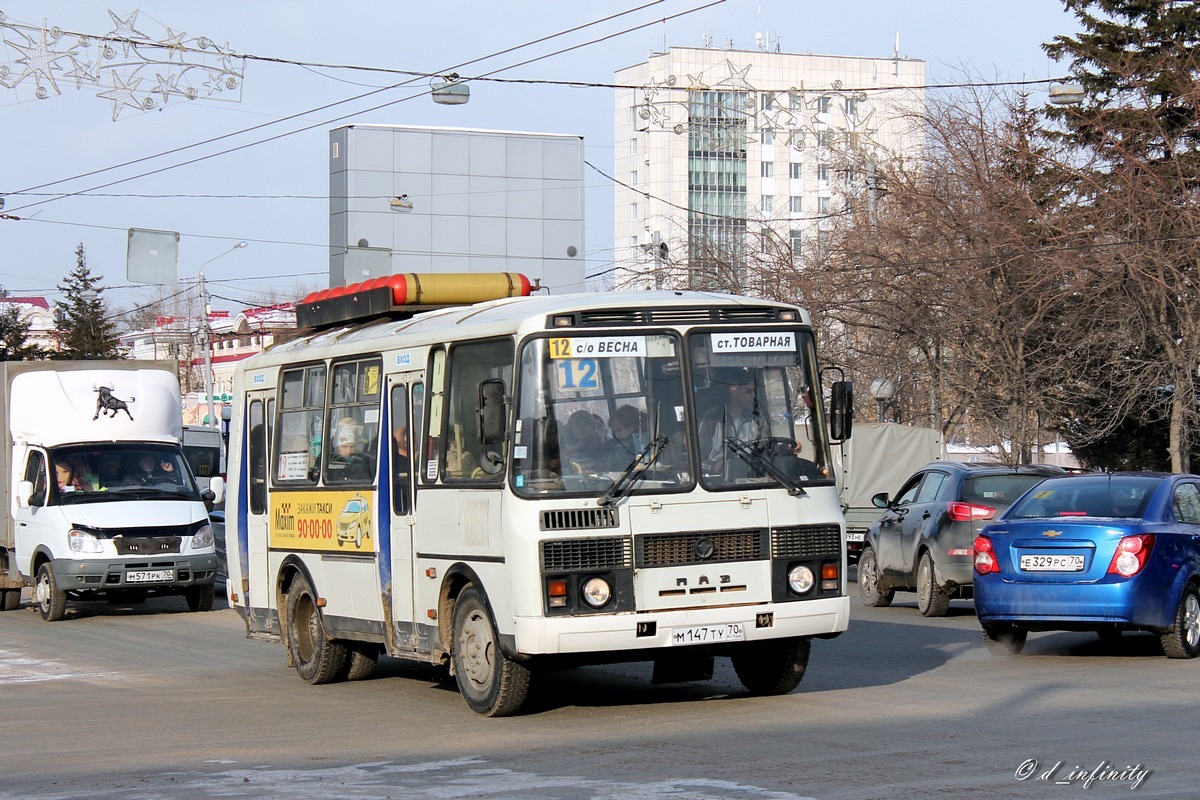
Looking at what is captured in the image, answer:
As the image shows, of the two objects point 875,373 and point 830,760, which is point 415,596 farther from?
point 875,373

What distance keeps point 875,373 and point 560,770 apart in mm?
31323

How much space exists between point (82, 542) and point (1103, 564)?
13.8 m

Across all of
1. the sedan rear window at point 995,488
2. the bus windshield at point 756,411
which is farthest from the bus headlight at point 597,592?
the sedan rear window at point 995,488

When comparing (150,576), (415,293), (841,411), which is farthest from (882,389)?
(841,411)

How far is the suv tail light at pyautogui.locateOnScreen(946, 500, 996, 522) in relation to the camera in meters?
A: 18.5

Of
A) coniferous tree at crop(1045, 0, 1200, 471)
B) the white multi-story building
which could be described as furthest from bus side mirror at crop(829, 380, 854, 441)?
the white multi-story building

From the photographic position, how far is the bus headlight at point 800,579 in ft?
35.7

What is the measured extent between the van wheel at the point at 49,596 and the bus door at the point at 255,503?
25.7 feet

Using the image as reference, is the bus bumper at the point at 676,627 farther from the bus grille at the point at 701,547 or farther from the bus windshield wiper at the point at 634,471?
the bus windshield wiper at the point at 634,471

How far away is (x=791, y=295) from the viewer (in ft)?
123

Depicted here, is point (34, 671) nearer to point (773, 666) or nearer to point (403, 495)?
point (403, 495)

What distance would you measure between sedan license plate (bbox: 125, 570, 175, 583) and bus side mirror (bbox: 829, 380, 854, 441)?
13.5 metres

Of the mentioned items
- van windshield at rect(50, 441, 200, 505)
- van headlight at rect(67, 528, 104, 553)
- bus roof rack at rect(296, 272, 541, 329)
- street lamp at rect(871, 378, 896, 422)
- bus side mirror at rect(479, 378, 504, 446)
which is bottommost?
van headlight at rect(67, 528, 104, 553)

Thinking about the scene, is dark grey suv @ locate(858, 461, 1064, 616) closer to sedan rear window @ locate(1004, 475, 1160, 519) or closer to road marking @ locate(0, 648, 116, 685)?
sedan rear window @ locate(1004, 475, 1160, 519)
